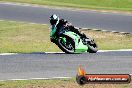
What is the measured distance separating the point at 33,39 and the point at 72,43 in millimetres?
4714

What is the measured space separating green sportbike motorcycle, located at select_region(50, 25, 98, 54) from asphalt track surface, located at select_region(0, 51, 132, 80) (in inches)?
12.6

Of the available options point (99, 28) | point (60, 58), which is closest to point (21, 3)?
point (99, 28)

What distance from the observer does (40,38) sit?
2431 cm

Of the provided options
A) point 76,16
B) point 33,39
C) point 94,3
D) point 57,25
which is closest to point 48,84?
point 57,25

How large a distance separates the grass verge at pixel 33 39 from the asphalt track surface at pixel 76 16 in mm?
1843

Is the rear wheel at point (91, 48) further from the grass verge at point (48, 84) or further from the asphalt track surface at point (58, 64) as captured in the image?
the grass verge at point (48, 84)

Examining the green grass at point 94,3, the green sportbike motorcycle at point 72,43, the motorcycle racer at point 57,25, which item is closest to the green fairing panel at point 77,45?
the green sportbike motorcycle at point 72,43

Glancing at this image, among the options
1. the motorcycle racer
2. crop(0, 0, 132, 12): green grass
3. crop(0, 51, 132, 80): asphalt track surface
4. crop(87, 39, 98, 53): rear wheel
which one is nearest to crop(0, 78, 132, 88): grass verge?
crop(0, 51, 132, 80): asphalt track surface

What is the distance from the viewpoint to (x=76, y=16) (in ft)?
106

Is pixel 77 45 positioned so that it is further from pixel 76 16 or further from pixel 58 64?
pixel 76 16

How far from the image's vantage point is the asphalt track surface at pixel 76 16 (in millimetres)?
29022

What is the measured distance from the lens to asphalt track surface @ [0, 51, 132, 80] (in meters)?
16.1

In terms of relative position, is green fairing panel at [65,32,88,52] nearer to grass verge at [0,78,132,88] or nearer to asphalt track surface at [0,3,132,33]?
grass verge at [0,78,132,88]

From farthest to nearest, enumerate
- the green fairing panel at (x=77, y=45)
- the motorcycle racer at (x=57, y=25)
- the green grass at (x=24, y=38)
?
1. the green grass at (x=24, y=38)
2. the motorcycle racer at (x=57, y=25)
3. the green fairing panel at (x=77, y=45)
